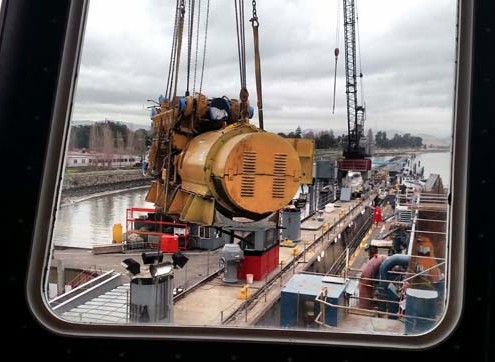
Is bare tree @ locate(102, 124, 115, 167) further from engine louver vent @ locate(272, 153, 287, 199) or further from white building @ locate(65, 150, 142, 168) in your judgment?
engine louver vent @ locate(272, 153, 287, 199)

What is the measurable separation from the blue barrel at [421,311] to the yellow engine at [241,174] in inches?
65.9

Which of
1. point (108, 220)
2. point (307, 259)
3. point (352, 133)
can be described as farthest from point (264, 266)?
A: point (108, 220)

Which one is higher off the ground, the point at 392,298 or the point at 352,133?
the point at 352,133

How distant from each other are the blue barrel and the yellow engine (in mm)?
1675

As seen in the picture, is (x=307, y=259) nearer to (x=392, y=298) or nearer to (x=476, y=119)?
(x=392, y=298)

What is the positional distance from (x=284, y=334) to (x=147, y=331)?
38cm

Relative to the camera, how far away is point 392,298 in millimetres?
2598

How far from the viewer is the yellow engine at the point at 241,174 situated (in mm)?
3109

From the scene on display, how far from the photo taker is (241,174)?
10.5 ft

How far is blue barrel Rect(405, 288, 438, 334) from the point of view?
1.22 metres

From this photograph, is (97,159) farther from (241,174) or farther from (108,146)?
(241,174)

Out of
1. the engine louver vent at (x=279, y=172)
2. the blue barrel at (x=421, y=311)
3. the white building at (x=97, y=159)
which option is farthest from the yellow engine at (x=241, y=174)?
the blue barrel at (x=421, y=311)

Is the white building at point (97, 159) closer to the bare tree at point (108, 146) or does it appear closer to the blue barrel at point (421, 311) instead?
the bare tree at point (108, 146)

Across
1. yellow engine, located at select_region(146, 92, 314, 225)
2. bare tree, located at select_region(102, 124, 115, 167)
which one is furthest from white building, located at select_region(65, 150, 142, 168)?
yellow engine, located at select_region(146, 92, 314, 225)
